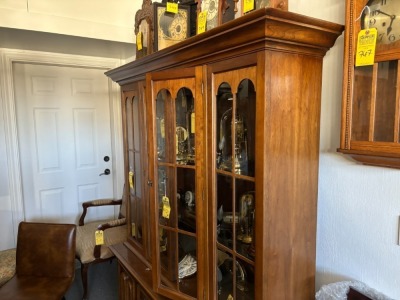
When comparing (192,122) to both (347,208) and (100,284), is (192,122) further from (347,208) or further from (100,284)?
(100,284)

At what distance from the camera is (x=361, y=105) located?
3.11 ft

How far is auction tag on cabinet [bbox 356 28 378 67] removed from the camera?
88 centimetres

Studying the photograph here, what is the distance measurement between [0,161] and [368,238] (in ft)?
9.47

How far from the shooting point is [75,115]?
3.02 m

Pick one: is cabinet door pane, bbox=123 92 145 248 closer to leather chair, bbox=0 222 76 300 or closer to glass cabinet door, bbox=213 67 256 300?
leather chair, bbox=0 222 76 300

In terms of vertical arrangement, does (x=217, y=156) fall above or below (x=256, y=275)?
above

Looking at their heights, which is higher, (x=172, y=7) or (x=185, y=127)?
(x=172, y=7)

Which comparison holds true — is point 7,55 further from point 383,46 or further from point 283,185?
point 383,46

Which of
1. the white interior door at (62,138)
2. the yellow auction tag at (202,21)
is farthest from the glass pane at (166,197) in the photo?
the white interior door at (62,138)

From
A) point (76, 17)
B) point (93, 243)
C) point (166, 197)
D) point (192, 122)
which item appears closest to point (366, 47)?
point (192, 122)

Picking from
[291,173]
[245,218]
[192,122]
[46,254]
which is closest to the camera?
[291,173]

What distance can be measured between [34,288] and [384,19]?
90.7 inches

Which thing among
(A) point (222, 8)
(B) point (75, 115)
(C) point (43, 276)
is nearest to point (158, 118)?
(A) point (222, 8)

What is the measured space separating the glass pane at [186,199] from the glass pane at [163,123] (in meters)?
0.14
